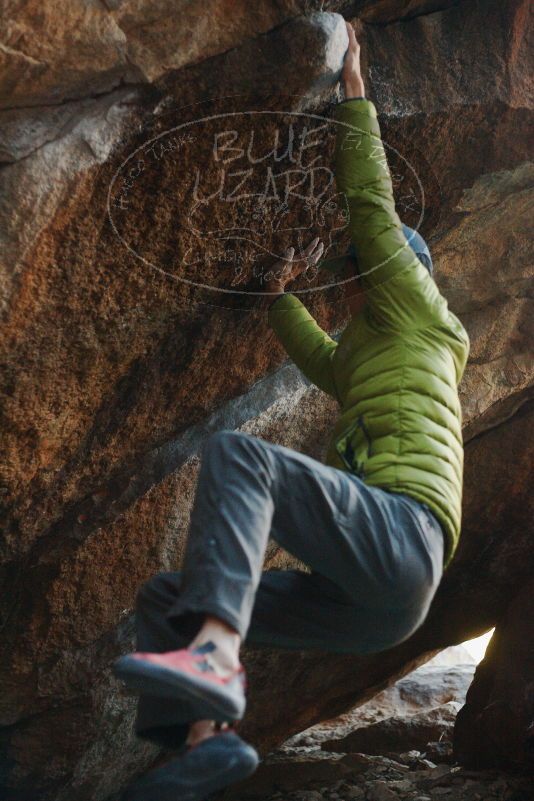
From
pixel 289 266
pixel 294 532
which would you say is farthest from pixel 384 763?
pixel 294 532

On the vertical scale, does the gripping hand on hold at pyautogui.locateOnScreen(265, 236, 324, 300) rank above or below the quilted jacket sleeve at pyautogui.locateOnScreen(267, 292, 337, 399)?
above

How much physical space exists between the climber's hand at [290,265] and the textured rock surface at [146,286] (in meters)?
0.08

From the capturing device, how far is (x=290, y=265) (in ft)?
14.6

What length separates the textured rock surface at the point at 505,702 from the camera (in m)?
6.13

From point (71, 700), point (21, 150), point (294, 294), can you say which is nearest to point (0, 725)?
point (71, 700)

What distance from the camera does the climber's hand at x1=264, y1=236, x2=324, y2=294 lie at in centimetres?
443

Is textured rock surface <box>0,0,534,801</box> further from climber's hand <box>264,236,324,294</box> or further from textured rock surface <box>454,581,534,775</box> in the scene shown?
textured rock surface <box>454,581,534,775</box>

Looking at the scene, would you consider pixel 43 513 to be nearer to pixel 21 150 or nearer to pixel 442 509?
pixel 21 150

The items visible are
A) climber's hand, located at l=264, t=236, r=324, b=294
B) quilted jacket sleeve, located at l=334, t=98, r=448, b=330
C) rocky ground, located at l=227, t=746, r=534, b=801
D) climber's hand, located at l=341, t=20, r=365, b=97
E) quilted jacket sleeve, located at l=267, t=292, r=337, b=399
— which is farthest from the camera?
rocky ground, located at l=227, t=746, r=534, b=801

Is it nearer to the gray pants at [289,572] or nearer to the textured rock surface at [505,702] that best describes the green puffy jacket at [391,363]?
the gray pants at [289,572]

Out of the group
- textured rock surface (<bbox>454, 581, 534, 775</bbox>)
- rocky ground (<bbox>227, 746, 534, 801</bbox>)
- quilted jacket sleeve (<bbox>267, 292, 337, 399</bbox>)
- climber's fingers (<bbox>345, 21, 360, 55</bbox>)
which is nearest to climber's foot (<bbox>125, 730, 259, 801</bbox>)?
quilted jacket sleeve (<bbox>267, 292, 337, 399</bbox>)

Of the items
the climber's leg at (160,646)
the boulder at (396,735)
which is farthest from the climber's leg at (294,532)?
the boulder at (396,735)

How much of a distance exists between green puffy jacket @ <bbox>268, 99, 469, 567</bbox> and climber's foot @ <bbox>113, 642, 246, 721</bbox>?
2.92 feet

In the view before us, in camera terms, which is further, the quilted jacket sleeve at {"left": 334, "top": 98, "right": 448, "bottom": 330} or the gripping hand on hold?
the gripping hand on hold
